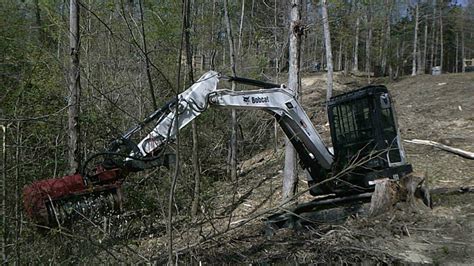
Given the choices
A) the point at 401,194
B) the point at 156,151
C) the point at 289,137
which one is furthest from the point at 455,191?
the point at 156,151

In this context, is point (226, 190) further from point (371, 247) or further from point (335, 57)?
point (335, 57)

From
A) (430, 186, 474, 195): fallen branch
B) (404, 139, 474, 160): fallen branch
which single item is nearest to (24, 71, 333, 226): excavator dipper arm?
(430, 186, 474, 195): fallen branch

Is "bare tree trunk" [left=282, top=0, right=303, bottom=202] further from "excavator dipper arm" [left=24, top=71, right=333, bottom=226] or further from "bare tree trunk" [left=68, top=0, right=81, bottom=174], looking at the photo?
"bare tree trunk" [left=68, top=0, right=81, bottom=174]

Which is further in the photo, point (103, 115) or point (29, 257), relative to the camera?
point (103, 115)

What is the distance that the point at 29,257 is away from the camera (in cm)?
478

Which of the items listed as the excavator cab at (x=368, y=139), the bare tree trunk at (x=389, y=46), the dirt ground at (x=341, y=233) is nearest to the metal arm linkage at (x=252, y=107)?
the excavator cab at (x=368, y=139)

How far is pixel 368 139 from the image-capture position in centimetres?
836

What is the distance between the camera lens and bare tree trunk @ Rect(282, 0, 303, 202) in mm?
9258

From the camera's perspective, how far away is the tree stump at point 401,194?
8.09 meters

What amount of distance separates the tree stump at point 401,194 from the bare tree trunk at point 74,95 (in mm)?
4855

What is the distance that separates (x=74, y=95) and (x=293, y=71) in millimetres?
4052

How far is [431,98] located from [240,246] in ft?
66.6

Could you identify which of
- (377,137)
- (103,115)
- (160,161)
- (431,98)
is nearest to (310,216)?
(377,137)

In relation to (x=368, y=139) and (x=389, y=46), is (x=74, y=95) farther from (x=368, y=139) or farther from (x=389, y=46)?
(x=389, y=46)
